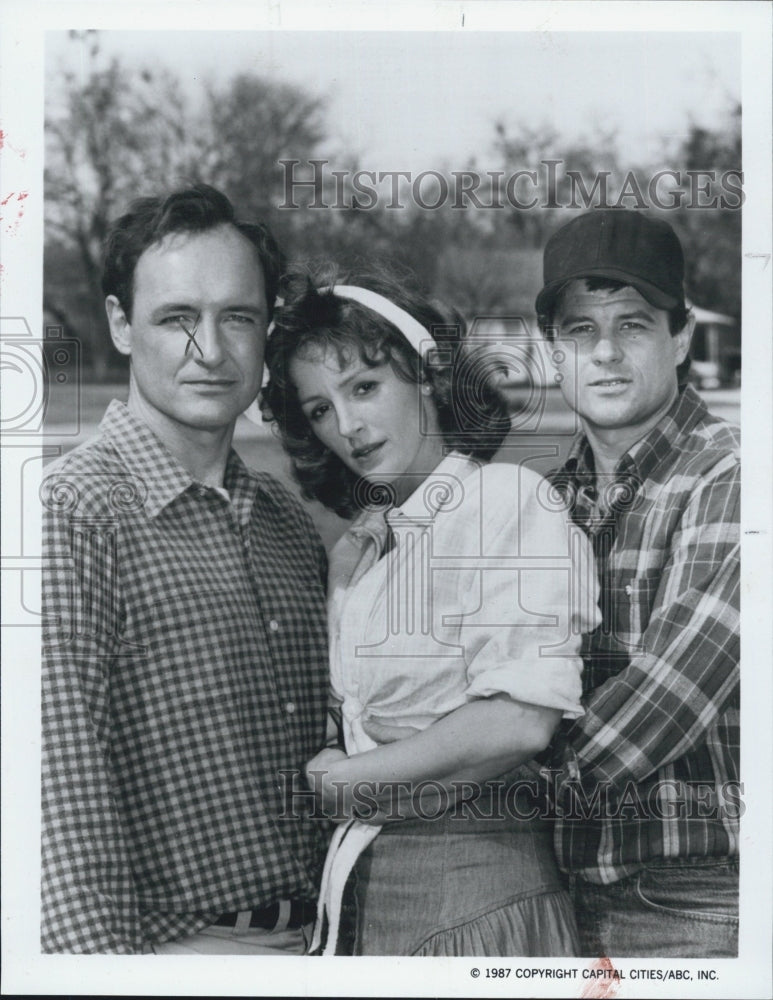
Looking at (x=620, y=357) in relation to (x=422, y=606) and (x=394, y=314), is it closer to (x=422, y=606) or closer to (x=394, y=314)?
(x=394, y=314)

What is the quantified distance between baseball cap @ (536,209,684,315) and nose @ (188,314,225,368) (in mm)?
910

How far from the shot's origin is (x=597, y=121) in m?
3.15

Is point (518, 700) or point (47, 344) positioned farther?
point (47, 344)

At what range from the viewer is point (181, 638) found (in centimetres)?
299

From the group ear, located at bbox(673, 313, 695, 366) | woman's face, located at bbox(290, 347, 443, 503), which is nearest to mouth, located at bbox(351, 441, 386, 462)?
woman's face, located at bbox(290, 347, 443, 503)

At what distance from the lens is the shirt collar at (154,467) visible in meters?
3.05

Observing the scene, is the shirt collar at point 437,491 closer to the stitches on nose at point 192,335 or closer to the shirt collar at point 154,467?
the shirt collar at point 154,467

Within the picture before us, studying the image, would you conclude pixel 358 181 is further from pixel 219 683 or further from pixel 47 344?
pixel 219 683

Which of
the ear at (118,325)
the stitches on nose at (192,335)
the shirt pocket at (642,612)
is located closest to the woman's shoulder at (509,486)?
the shirt pocket at (642,612)

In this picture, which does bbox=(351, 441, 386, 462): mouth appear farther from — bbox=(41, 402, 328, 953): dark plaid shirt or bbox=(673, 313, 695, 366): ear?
bbox=(673, 313, 695, 366): ear

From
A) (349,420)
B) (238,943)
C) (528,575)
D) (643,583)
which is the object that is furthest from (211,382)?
(238,943)

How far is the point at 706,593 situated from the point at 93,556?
171 centimetres

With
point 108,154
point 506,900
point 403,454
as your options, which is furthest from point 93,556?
point 506,900

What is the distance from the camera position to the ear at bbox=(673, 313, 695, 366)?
309 centimetres
